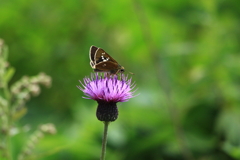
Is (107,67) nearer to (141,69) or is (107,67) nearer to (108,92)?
(108,92)

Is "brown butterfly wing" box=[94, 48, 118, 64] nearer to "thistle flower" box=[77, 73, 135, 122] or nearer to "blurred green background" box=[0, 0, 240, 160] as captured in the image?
"thistle flower" box=[77, 73, 135, 122]

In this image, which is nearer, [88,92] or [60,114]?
[88,92]

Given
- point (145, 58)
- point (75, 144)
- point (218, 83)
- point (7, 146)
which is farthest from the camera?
point (145, 58)

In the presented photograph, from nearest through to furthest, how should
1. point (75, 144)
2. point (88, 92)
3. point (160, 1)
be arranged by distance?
point (88, 92)
point (75, 144)
point (160, 1)

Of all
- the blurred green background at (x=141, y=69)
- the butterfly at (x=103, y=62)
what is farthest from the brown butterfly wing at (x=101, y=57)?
the blurred green background at (x=141, y=69)

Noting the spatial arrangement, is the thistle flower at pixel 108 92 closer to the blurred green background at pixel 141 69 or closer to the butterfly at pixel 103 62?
the butterfly at pixel 103 62

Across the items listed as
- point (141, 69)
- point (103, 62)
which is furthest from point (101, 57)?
point (141, 69)

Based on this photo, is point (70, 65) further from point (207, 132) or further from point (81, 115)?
point (207, 132)

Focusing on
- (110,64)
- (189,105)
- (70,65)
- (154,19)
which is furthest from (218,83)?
(110,64)
